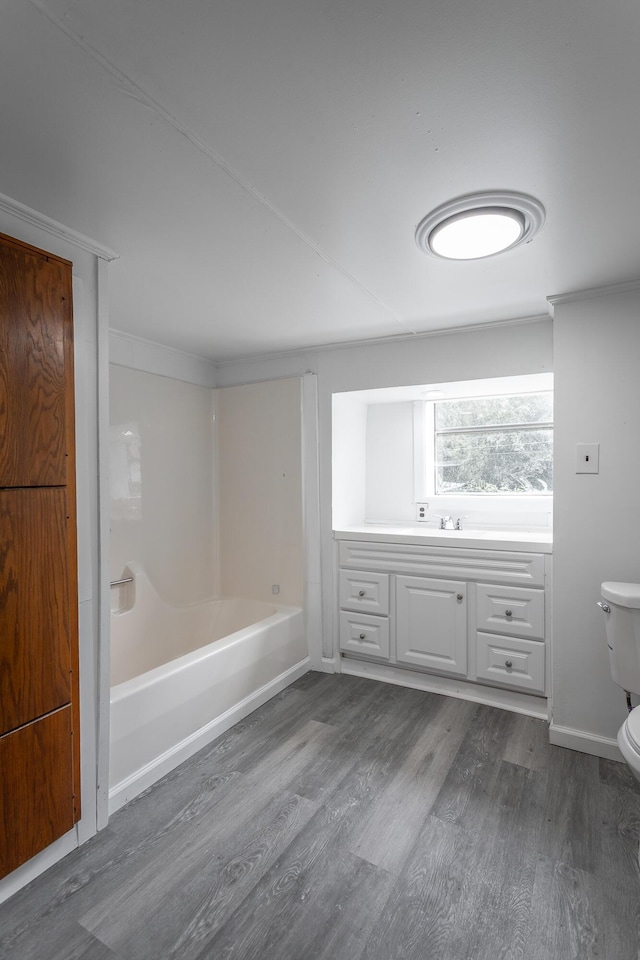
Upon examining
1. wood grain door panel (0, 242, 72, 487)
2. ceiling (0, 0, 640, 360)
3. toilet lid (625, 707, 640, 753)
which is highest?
ceiling (0, 0, 640, 360)

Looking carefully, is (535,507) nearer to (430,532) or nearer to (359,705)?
(430,532)

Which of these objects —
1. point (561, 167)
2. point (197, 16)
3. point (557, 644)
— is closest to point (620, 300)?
point (561, 167)

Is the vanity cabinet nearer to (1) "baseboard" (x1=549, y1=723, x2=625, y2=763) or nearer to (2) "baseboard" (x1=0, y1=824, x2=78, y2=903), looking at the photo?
(1) "baseboard" (x1=549, y1=723, x2=625, y2=763)

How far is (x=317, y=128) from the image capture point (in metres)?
1.21

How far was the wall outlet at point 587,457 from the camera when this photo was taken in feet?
7.50

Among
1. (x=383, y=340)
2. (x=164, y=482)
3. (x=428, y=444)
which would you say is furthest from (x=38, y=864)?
(x=428, y=444)

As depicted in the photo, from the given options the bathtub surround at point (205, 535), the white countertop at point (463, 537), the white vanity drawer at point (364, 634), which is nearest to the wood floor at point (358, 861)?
the bathtub surround at point (205, 535)

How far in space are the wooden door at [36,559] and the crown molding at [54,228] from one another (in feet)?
0.45

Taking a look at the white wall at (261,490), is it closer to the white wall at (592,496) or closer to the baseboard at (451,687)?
the baseboard at (451,687)

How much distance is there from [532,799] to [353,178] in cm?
235

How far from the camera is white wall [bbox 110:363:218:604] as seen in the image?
2994 millimetres

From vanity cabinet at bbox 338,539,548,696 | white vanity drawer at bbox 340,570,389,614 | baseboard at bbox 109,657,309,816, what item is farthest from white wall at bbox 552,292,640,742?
baseboard at bbox 109,657,309,816

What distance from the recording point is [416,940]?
1.41 metres

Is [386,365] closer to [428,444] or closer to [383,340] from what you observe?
[383,340]
